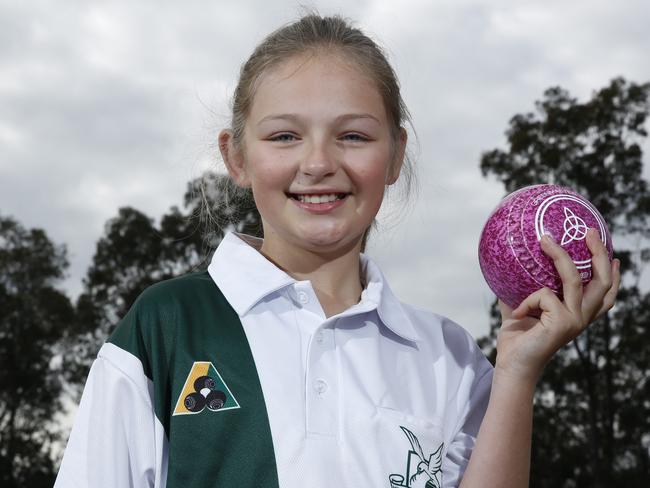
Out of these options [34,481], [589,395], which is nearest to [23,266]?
[34,481]

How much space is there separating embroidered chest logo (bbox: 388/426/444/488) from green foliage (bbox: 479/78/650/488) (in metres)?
26.8

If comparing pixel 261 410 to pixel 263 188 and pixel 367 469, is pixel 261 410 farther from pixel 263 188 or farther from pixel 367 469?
pixel 263 188

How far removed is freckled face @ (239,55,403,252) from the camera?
126 inches

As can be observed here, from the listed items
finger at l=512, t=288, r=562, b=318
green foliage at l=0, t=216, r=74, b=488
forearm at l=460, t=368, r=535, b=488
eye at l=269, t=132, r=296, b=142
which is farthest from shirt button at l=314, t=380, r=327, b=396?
green foliage at l=0, t=216, r=74, b=488

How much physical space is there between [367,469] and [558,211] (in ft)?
3.55

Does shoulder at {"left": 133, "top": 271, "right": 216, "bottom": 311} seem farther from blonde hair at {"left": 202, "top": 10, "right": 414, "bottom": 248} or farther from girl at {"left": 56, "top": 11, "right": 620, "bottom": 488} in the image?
blonde hair at {"left": 202, "top": 10, "right": 414, "bottom": 248}

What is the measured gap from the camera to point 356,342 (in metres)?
3.23

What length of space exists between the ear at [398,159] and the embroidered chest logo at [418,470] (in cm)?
99

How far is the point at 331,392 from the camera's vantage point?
303 cm

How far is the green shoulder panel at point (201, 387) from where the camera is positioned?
2.95 m

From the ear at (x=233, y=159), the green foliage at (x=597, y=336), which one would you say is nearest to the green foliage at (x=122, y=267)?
the green foliage at (x=597, y=336)

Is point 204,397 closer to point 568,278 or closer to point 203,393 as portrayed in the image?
point 203,393

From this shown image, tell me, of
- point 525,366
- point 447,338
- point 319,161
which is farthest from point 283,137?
point 525,366

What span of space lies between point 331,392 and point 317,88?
1.00 meters
